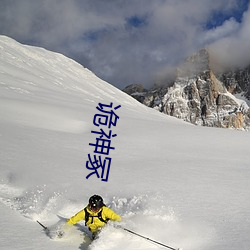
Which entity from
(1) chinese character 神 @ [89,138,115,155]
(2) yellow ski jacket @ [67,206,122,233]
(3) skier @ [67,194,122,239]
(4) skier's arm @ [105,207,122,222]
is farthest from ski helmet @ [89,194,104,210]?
(1) chinese character 神 @ [89,138,115,155]

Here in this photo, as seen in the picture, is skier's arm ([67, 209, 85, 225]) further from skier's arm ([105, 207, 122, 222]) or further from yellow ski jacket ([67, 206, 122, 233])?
skier's arm ([105, 207, 122, 222])

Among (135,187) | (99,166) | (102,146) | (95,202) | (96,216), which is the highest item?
(102,146)

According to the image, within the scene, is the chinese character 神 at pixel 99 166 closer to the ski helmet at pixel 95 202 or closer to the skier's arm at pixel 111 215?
the skier's arm at pixel 111 215

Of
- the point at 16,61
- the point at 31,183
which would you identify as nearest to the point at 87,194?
the point at 31,183

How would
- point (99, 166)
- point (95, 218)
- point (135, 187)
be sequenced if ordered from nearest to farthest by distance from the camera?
point (95, 218)
point (135, 187)
point (99, 166)

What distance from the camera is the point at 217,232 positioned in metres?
5.61

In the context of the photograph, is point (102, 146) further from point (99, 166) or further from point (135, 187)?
point (135, 187)

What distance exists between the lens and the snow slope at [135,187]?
568 cm

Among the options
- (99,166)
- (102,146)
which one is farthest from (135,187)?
(102,146)

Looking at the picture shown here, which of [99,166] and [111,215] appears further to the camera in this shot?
[99,166]

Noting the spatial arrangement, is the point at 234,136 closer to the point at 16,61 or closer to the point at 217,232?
the point at 217,232

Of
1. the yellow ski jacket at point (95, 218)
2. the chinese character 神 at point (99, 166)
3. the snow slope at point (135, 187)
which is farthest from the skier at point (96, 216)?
the chinese character 神 at point (99, 166)

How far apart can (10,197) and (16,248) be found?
9.66ft

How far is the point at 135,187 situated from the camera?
814 centimetres
